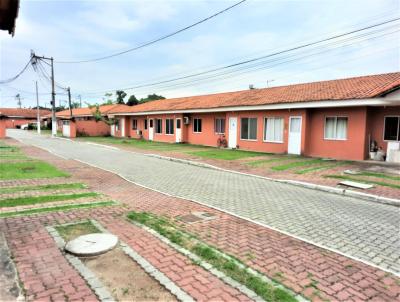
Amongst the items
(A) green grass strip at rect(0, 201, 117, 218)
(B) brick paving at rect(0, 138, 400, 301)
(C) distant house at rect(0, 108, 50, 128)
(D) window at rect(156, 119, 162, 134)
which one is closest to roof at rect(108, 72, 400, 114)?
(D) window at rect(156, 119, 162, 134)

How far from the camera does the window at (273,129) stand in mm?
19578

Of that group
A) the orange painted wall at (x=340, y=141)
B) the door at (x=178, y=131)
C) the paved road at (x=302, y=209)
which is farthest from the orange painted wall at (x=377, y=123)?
the door at (x=178, y=131)

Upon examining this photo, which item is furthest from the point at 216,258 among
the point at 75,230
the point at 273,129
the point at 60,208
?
the point at 273,129

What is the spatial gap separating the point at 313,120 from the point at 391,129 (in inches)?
155

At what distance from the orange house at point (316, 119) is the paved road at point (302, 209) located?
7590mm

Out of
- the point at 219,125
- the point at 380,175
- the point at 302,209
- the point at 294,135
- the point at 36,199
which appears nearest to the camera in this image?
the point at 302,209

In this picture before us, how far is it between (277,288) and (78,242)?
3.13 meters

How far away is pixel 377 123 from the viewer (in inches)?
640

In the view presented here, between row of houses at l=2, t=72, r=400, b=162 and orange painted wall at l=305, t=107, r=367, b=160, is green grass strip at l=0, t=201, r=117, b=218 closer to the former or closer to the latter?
row of houses at l=2, t=72, r=400, b=162

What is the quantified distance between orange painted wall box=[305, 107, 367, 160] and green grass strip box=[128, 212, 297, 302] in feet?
43.6

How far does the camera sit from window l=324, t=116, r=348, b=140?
1673 centimetres

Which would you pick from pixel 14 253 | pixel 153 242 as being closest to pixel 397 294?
pixel 153 242

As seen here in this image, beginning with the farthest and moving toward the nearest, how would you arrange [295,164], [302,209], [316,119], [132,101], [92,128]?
[132,101] < [92,128] < [316,119] < [295,164] < [302,209]

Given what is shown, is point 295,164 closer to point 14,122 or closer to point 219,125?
point 219,125
